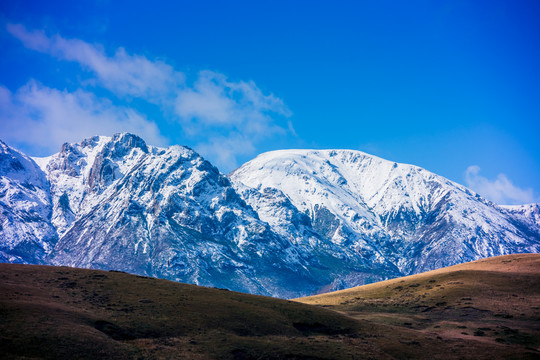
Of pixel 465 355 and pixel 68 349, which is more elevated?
pixel 465 355

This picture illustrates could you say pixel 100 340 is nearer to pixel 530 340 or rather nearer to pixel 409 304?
pixel 530 340

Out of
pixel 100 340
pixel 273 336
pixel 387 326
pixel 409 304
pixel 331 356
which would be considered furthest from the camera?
pixel 409 304

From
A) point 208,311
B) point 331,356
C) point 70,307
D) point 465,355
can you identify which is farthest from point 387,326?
point 70,307

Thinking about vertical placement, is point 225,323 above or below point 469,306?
below

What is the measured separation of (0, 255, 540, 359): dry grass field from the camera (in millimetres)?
71062

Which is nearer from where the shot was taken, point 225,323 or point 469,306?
point 225,323

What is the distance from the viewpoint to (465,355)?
85.5 metres

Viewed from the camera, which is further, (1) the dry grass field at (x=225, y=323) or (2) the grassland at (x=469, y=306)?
(2) the grassland at (x=469, y=306)

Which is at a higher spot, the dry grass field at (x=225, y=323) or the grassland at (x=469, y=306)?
the grassland at (x=469, y=306)

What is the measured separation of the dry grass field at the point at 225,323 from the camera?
7106 cm

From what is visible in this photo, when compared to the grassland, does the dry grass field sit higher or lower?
lower

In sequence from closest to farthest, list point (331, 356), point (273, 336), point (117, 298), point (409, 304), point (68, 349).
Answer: point (68, 349) < point (331, 356) < point (273, 336) < point (117, 298) < point (409, 304)

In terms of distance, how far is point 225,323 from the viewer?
298 ft

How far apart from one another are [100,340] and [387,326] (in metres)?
62.2
